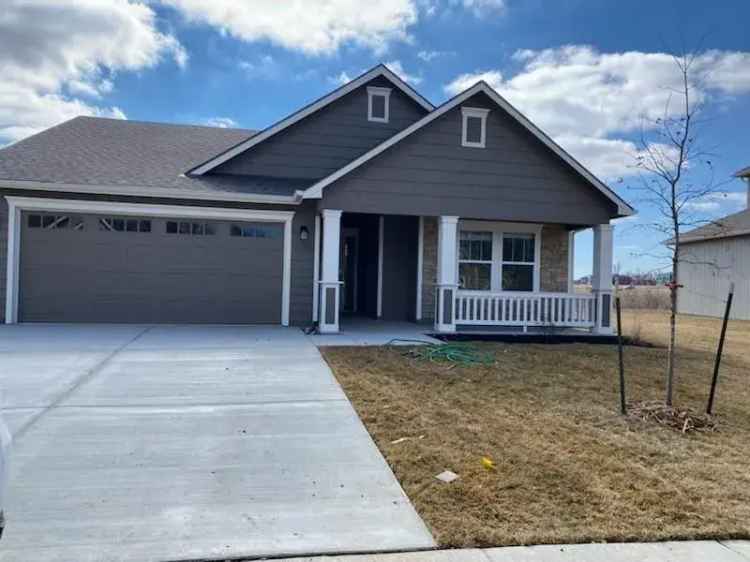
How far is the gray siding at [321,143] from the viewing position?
1272cm

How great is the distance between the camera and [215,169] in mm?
12375

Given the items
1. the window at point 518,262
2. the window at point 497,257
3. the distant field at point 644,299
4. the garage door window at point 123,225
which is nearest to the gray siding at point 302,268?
the garage door window at point 123,225

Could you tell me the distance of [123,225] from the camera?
11.2 metres

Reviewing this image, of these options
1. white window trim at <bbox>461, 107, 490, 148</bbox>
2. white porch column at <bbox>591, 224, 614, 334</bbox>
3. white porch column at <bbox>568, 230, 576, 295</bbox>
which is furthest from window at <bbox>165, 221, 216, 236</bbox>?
white porch column at <bbox>568, 230, 576, 295</bbox>

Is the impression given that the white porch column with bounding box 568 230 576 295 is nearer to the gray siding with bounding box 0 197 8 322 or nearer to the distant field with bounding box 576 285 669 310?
the gray siding with bounding box 0 197 8 322

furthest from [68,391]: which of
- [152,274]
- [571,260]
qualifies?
[571,260]

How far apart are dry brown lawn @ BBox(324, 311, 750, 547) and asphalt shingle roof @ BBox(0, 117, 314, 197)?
6.13m

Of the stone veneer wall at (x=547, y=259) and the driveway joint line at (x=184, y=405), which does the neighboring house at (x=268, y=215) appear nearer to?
the stone veneer wall at (x=547, y=259)

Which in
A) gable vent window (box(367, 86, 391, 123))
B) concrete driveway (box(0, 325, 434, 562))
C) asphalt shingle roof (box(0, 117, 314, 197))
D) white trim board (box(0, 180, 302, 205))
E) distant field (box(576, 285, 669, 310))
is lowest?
concrete driveway (box(0, 325, 434, 562))

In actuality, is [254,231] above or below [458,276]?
above

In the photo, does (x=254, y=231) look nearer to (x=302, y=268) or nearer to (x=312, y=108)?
(x=302, y=268)

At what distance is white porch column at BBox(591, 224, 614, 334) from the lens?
11.6m

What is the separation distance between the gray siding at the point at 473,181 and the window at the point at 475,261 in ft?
6.32

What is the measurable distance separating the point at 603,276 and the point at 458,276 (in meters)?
3.20
